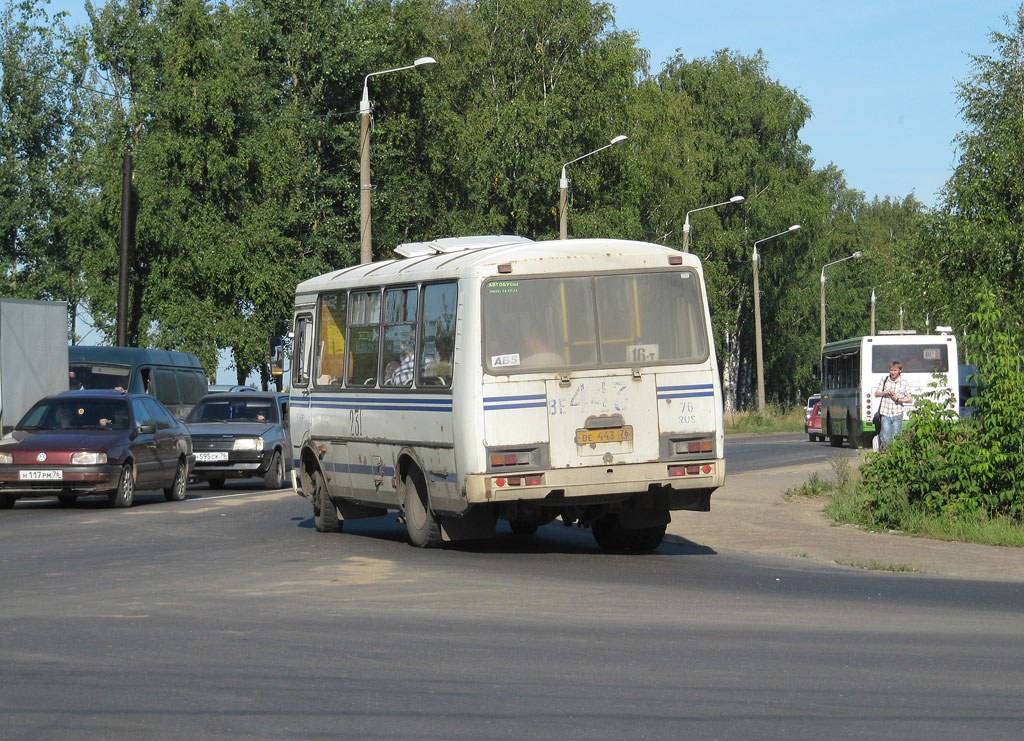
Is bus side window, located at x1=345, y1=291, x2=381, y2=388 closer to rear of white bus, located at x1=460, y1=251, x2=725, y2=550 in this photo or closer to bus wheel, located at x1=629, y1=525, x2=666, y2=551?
rear of white bus, located at x1=460, y1=251, x2=725, y2=550

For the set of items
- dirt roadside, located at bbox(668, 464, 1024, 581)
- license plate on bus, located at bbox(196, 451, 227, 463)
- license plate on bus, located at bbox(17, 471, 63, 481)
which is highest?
license plate on bus, located at bbox(196, 451, 227, 463)

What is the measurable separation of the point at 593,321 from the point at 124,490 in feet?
33.4

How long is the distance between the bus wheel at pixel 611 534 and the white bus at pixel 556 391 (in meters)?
0.05

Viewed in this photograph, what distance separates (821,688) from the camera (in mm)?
8195

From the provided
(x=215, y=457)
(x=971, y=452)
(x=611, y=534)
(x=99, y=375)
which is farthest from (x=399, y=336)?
(x=99, y=375)

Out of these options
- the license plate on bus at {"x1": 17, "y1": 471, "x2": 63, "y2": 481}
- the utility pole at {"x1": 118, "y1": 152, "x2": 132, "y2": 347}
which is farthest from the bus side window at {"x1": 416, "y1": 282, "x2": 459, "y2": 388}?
the utility pole at {"x1": 118, "y1": 152, "x2": 132, "y2": 347}

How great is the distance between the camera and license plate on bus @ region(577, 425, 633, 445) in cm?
1492

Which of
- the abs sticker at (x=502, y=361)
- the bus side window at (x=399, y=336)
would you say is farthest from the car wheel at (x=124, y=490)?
the abs sticker at (x=502, y=361)

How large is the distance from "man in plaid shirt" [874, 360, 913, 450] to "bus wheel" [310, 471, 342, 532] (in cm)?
1021

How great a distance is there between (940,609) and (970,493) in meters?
6.26

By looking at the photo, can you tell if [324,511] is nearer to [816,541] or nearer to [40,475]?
[40,475]

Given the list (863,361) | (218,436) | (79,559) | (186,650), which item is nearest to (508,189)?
(863,361)

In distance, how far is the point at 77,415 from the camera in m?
23.7

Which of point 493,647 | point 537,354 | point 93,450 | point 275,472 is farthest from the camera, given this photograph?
point 275,472
